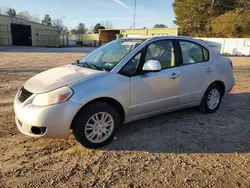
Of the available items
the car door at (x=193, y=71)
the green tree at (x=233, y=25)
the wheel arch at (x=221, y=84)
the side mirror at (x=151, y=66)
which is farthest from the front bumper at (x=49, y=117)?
the green tree at (x=233, y=25)

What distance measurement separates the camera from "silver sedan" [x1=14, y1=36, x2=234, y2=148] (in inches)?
119

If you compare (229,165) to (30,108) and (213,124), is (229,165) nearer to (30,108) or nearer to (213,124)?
(213,124)

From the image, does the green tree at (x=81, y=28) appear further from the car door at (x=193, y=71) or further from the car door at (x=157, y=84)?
the car door at (x=157, y=84)

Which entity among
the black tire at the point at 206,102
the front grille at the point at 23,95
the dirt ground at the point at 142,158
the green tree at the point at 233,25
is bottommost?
the dirt ground at the point at 142,158

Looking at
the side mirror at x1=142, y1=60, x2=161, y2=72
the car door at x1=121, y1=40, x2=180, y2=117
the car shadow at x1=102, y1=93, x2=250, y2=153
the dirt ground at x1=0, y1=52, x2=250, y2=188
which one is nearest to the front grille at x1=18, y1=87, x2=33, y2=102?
the dirt ground at x1=0, y1=52, x2=250, y2=188

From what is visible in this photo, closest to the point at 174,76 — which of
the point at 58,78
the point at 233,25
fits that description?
the point at 58,78

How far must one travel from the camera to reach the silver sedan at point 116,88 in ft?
9.89

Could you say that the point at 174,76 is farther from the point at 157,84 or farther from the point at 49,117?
the point at 49,117

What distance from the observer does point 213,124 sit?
4395mm

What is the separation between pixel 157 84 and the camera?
12.6 ft

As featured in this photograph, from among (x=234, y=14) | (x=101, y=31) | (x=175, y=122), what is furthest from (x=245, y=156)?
(x=101, y=31)

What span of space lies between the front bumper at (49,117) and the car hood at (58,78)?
230mm

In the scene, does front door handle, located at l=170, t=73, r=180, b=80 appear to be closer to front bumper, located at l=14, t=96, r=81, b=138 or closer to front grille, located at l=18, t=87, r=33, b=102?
front bumper, located at l=14, t=96, r=81, b=138

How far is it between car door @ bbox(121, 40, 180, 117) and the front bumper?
1039 mm
